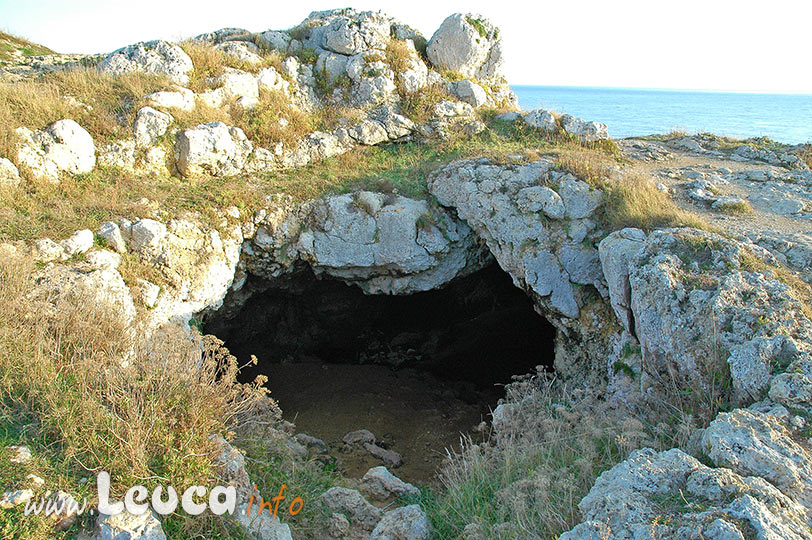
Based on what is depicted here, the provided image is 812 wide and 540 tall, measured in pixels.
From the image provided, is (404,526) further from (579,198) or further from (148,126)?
(148,126)

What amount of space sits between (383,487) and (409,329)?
599 centimetres

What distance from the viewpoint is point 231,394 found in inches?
207

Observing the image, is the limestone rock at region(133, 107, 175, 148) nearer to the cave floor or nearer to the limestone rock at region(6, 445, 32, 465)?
the cave floor

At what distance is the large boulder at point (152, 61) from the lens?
9.80 metres

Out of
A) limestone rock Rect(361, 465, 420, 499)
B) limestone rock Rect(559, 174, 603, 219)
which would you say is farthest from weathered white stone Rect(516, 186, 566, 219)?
limestone rock Rect(361, 465, 420, 499)

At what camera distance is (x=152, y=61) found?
9.95 m

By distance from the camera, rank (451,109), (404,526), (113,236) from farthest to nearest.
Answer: (451,109), (113,236), (404,526)

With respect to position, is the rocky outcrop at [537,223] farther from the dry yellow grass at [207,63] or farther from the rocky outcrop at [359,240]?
the dry yellow grass at [207,63]

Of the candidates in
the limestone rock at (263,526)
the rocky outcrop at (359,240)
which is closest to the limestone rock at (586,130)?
the rocky outcrop at (359,240)

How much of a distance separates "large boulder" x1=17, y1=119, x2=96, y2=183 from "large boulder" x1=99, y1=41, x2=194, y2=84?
2.06m

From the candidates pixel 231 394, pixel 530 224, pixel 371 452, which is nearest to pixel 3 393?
pixel 231 394

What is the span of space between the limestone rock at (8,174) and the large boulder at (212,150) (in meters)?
2.30

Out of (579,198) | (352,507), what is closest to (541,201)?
(579,198)

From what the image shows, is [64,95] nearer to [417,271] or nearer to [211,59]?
[211,59]
